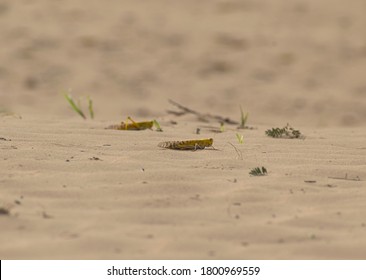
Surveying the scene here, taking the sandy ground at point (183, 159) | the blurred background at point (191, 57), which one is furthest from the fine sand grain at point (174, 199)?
the blurred background at point (191, 57)

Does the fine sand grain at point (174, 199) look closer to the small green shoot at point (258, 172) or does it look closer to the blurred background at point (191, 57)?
the small green shoot at point (258, 172)

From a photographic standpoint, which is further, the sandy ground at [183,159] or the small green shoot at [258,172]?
the small green shoot at [258,172]

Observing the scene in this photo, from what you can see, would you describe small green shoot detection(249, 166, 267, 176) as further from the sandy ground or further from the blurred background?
the blurred background

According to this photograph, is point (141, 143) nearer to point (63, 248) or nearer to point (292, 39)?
point (63, 248)

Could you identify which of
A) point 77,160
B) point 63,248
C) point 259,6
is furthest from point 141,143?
point 259,6

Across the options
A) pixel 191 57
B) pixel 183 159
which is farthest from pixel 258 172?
pixel 191 57
